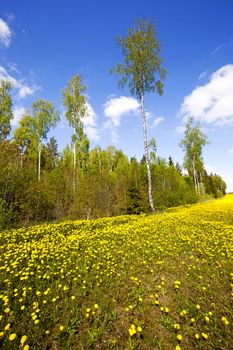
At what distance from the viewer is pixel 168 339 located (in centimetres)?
255

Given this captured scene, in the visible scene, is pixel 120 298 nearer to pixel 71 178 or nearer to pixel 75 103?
pixel 71 178

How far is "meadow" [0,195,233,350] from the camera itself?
251 centimetres

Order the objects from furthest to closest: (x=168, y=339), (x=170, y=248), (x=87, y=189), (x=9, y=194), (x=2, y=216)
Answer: (x=87, y=189) < (x=9, y=194) < (x=2, y=216) < (x=170, y=248) < (x=168, y=339)

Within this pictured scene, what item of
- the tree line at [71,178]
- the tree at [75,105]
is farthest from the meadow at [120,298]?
the tree at [75,105]

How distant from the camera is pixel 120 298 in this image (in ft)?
11.0

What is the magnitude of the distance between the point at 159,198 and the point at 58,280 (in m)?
18.0

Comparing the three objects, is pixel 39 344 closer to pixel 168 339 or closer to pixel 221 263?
pixel 168 339

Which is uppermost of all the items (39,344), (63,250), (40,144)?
(40,144)

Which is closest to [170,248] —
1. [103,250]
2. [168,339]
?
[103,250]

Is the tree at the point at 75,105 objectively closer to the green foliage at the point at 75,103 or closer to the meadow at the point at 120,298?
the green foliage at the point at 75,103

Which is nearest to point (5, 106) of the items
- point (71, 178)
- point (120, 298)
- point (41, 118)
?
point (41, 118)

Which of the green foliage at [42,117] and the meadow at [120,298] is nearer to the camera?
the meadow at [120,298]

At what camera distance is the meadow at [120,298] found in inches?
98.8

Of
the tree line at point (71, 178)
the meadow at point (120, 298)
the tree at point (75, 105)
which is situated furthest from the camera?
the tree at point (75, 105)
